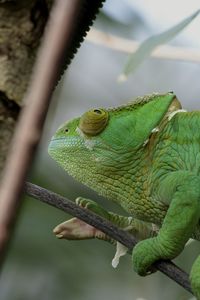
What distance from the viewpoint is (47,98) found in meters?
0.33

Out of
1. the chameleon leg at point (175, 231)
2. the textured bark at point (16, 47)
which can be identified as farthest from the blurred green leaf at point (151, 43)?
the textured bark at point (16, 47)

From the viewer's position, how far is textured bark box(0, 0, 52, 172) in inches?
16.2

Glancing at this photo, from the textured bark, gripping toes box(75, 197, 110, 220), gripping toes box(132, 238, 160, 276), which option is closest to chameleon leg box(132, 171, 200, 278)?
gripping toes box(132, 238, 160, 276)

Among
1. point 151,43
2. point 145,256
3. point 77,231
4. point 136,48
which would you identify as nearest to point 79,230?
point 77,231

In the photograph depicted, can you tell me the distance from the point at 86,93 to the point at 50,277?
1.35 meters

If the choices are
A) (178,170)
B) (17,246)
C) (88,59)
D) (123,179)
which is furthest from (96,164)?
(88,59)

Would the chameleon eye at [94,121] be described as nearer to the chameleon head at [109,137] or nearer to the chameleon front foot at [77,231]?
the chameleon head at [109,137]

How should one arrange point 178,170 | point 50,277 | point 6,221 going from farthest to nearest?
point 50,277, point 178,170, point 6,221

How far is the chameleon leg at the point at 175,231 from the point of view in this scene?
3.92 ft

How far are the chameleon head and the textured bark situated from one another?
1.04 m

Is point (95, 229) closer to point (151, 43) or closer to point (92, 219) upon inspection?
point (92, 219)

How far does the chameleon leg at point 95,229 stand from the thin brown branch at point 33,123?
3.13 feet

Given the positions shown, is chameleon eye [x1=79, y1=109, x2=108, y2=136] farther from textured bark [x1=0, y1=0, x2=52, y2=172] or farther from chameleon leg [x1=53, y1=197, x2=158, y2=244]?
textured bark [x1=0, y1=0, x2=52, y2=172]

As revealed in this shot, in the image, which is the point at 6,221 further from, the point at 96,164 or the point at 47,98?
the point at 96,164
